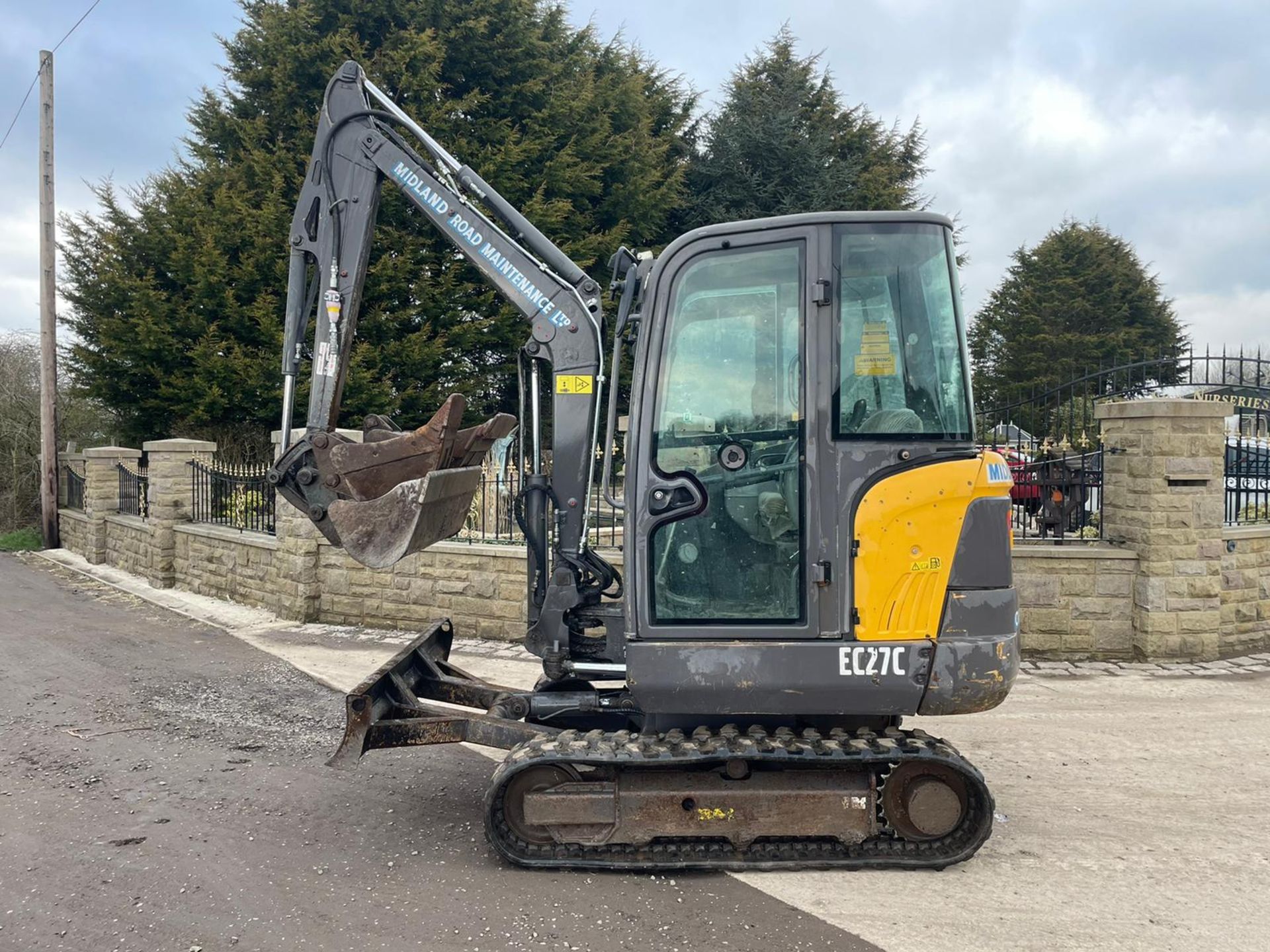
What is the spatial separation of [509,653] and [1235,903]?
5731 millimetres

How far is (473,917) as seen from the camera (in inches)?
137

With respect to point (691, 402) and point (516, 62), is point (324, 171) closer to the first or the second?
point (691, 402)

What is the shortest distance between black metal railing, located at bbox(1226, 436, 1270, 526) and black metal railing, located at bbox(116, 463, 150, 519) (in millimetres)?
13342

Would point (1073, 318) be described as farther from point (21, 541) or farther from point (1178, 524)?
point (21, 541)

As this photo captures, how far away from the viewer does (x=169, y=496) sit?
12.0 meters

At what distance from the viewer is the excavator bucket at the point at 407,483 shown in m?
4.45

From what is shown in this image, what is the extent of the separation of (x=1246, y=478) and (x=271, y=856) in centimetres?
843

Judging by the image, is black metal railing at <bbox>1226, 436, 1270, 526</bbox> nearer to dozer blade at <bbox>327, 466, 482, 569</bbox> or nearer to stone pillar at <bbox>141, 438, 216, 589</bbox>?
dozer blade at <bbox>327, 466, 482, 569</bbox>

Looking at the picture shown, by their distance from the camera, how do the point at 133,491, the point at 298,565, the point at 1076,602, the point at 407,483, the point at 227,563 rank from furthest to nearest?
the point at 133,491
the point at 227,563
the point at 298,565
the point at 1076,602
the point at 407,483

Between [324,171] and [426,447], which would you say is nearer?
[426,447]

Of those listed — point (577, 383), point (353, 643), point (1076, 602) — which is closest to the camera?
point (577, 383)

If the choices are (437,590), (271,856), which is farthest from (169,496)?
(271,856)

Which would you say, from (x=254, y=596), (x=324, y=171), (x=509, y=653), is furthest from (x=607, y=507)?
(x=254, y=596)

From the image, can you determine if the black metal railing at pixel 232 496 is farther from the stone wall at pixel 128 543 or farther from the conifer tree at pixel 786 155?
the conifer tree at pixel 786 155
